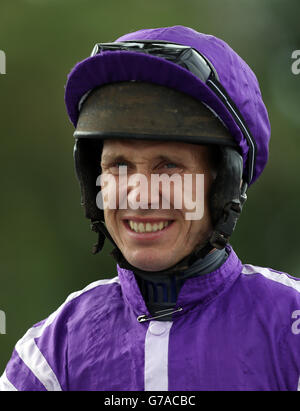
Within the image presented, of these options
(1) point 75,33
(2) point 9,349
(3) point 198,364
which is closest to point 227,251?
(3) point 198,364

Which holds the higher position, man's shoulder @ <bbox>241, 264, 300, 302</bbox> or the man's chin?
the man's chin

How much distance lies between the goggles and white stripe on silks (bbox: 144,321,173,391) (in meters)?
0.67

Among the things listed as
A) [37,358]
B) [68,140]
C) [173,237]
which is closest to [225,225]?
[173,237]

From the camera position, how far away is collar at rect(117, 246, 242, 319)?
6.38ft

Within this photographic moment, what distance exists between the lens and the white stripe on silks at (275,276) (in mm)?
1989

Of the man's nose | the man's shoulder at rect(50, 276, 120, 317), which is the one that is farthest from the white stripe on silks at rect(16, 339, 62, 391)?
the man's nose

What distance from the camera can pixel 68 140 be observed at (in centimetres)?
524

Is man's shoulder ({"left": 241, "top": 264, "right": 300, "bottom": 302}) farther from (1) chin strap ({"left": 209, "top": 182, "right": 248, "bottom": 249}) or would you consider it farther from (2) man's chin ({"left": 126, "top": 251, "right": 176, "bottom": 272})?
(2) man's chin ({"left": 126, "top": 251, "right": 176, "bottom": 272})

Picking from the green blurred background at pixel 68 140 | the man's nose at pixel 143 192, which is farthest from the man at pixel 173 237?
the green blurred background at pixel 68 140

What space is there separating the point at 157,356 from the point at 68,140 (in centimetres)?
359

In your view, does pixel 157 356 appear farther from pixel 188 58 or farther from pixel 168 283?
pixel 188 58

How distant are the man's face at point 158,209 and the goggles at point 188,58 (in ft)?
0.52

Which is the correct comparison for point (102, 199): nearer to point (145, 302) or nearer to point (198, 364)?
point (145, 302)

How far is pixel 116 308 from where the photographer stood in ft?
6.76
